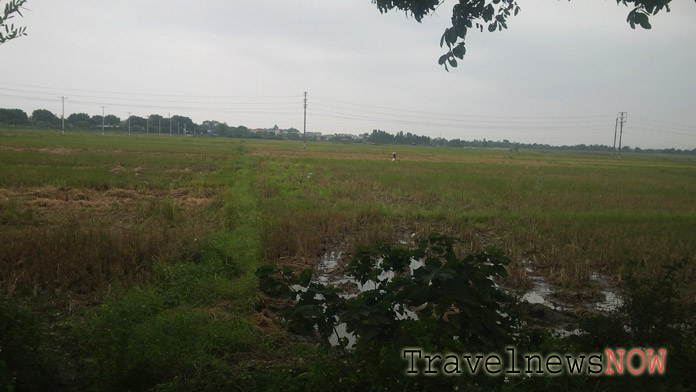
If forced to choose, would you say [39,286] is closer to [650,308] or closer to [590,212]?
[650,308]

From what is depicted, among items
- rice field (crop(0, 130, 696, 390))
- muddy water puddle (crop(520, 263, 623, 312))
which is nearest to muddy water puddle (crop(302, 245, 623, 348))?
muddy water puddle (crop(520, 263, 623, 312))

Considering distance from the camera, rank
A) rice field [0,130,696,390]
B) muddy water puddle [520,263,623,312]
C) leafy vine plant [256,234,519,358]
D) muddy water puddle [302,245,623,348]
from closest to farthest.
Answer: leafy vine plant [256,234,519,358], rice field [0,130,696,390], muddy water puddle [302,245,623,348], muddy water puddle [520,263,623,312]

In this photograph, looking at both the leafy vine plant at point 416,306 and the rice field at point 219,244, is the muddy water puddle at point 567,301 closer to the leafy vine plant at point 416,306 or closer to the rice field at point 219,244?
the rice field at point 219,244

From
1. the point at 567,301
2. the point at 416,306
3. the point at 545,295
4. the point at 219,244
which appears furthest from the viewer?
the point at 219,244

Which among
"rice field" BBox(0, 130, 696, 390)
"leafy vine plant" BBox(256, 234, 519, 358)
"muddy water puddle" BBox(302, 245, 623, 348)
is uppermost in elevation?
"leafy vine plant" BBox(256, 234, 519, 358)

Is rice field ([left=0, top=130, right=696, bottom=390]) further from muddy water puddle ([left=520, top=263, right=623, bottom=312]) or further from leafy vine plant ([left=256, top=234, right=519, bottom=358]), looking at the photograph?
leafy vine plant ([left=256, top=234, right=519, bottom=358])

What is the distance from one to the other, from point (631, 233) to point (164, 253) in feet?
32.2

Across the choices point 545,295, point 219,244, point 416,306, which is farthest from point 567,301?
point 219,244

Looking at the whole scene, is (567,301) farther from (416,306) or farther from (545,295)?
(416,306)

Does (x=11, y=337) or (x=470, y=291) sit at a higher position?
(x=470, y=291)

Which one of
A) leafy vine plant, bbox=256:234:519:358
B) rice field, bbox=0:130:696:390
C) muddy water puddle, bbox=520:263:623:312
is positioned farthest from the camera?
muddy water puddle, bbox=520:263:623:312

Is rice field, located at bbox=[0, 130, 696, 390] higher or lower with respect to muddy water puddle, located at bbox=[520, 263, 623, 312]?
higher

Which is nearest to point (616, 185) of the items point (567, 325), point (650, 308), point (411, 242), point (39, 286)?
point (411, 242)

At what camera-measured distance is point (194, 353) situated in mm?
3637
